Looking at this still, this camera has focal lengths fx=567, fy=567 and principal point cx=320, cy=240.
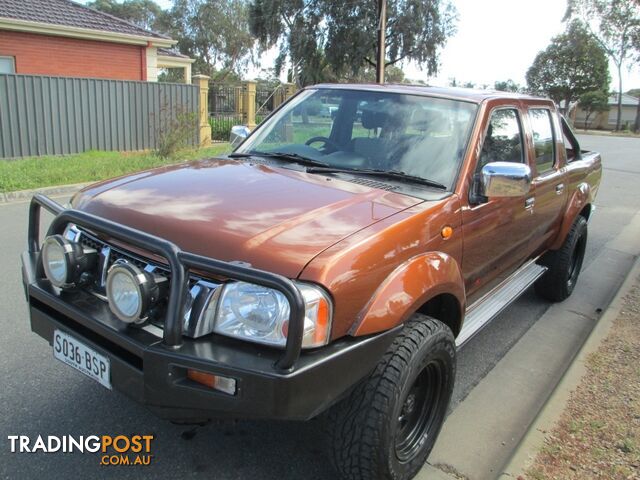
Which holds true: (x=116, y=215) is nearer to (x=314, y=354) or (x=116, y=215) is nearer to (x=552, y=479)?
(x=314, y=354)

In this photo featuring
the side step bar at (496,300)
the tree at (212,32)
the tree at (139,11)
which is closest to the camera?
the side step bar at (496,300)

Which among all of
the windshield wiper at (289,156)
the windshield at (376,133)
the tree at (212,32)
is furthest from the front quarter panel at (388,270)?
the tree at (212,32)

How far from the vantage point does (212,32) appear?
2142 inches

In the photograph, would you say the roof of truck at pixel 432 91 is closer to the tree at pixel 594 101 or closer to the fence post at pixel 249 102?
the fence post at pixel 249 102

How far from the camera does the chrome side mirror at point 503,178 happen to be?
2971 millimetres

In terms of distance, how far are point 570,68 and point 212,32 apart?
119ft

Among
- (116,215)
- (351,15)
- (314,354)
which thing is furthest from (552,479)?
(351,15)

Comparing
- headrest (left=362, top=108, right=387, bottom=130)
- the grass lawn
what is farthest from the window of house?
headrest (left=362, top=108, right=387, bottom=130)

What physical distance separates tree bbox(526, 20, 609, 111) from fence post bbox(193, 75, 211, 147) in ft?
158

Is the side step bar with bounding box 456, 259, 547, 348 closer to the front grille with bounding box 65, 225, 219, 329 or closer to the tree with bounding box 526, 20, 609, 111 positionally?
the front grille with bounding box 65, 225, 219, 329

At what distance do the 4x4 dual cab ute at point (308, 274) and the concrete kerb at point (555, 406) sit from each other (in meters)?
0.43

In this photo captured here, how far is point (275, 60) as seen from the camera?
3584 cm

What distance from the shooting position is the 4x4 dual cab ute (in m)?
2.04

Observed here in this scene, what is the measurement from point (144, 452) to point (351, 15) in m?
32.8
